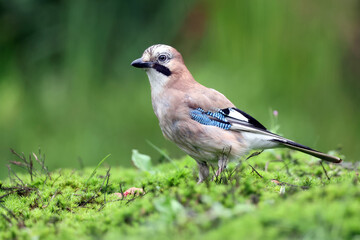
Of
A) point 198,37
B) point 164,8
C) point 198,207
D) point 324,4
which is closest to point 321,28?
point 324,4

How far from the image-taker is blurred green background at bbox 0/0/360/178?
7531 mm

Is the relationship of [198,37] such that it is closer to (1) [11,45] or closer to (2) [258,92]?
(2) [258,92]

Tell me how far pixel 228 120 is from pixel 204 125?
0.24 metres

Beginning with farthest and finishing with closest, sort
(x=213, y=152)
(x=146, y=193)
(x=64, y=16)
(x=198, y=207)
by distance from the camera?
(x=64, y=16)
(x=213, y=152)
(x=146, y=193)
(x=198, y=207)

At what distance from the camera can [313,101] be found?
25.0 ft

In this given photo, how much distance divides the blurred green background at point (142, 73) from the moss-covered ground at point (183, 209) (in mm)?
3225


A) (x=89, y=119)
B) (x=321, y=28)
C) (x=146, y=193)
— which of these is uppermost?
(x=321, y=28)

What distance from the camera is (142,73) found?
8305mm

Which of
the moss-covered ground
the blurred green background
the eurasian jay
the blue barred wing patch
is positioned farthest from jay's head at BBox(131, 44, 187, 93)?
the blurred green background

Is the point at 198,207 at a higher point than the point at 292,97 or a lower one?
lower

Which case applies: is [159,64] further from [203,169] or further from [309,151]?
[309,151]

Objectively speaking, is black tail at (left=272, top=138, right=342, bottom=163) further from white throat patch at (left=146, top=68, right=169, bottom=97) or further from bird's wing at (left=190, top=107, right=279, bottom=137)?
white throat patch at (left=146, top=68, right=169, bottom=97)

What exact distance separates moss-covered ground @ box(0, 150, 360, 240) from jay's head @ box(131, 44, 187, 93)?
98 centimetres

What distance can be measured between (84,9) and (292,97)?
11.2 feet
